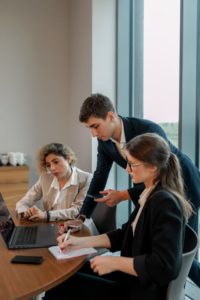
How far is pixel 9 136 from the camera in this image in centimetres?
407

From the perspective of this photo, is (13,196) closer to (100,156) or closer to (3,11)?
(100,156)

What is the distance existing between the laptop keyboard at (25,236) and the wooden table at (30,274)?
3.6 inches

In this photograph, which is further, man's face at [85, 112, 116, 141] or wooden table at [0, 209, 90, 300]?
man's face at [85, 112, 116, 141]

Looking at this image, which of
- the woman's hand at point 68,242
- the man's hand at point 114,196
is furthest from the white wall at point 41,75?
the woman's hand at point 68,242

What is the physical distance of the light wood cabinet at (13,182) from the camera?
361 centimetres

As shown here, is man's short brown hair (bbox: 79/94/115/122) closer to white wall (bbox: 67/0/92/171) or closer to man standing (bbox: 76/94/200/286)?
man standing (bbox: 76/94/200/286)

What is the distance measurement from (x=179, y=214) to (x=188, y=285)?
1.69 meters

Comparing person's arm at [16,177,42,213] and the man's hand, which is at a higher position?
the man's hand

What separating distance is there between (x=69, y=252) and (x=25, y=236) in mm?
343

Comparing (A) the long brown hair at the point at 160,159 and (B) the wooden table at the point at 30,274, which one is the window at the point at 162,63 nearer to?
(A) the long brown hair at the point at 160,159

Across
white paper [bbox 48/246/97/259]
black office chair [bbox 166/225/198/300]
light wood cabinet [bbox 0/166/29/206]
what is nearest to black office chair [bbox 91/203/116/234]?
white paper [bbox 48/246/97/259]

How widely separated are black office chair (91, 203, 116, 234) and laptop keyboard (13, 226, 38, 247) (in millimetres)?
455

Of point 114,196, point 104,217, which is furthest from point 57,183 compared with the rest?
point 114,196

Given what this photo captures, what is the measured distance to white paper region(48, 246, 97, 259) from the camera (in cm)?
153
